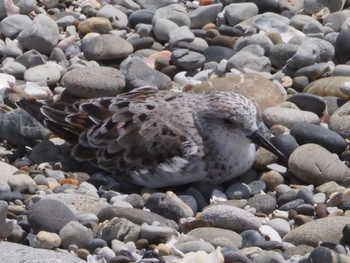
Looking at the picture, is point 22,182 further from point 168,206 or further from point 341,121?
point 341,121

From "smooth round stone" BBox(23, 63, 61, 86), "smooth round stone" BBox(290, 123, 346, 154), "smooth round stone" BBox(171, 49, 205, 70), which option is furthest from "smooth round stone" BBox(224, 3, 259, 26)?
"smooth round stone" BBox(290, 123, 346, 154)

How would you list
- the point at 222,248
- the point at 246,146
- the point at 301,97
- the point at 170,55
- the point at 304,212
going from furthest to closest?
the point at 170,55
the point at 301,97
the point at 246,146
the point at 304,212
the point at 222,248

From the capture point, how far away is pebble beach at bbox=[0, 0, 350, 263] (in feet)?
24.6

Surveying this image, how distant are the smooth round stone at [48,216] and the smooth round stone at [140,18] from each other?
403 centimetres

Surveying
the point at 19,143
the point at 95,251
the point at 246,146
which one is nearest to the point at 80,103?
the point at 19,143

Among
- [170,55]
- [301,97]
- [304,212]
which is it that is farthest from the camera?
[170,55]

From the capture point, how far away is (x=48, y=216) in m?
7.61

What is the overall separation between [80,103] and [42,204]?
1471mm

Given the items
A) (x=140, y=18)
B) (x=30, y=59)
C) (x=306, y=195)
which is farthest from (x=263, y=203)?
(x=140, y=18)

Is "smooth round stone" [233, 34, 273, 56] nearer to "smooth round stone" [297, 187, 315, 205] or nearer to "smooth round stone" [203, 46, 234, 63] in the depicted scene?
"smooth round stone" [203, 46, 234, 63]

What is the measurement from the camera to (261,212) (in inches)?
323

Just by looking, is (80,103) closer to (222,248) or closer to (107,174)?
(107,174)

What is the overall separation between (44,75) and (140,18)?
151 cm

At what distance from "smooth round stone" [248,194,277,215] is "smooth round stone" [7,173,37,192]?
4.66ft
